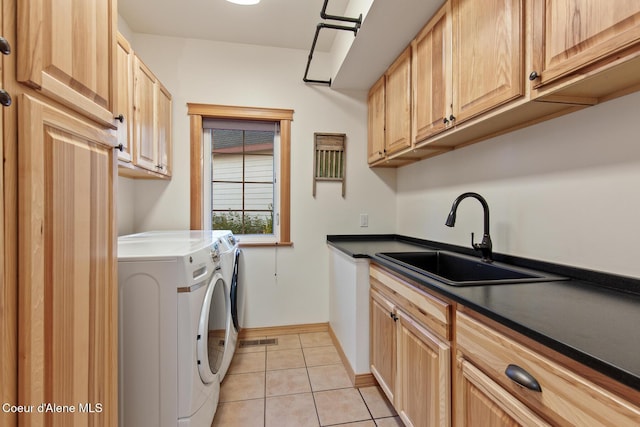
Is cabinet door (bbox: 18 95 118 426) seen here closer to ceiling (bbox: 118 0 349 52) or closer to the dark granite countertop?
the dark granite countertop

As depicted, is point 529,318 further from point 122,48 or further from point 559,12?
point 122,48

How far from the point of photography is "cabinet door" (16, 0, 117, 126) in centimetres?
60

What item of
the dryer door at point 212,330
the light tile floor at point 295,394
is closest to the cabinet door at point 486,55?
the dryer door at point 212,330

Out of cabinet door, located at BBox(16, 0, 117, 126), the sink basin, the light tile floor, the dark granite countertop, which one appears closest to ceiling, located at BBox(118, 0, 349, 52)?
cabinet door, located at BBox(16, 0, 117, 126)

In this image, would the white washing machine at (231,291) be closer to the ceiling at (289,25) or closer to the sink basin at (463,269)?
the sink basin at (463,269)

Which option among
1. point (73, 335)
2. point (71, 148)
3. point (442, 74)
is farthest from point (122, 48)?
point (442, 74)

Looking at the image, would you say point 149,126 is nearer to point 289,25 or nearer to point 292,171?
point 292,171

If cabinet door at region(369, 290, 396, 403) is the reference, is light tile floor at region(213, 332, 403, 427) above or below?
below

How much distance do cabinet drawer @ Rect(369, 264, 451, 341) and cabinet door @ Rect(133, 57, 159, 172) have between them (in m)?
1.71

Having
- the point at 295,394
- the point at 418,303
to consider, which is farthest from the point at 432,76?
the point at 295,394

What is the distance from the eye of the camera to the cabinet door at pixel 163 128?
2.22 metres

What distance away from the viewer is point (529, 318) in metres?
0.76

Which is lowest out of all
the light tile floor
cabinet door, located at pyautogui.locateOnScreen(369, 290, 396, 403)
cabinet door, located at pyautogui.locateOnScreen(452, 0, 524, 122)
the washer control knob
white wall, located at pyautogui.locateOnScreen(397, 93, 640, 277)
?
the light tile floor

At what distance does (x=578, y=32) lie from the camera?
2.92ft
